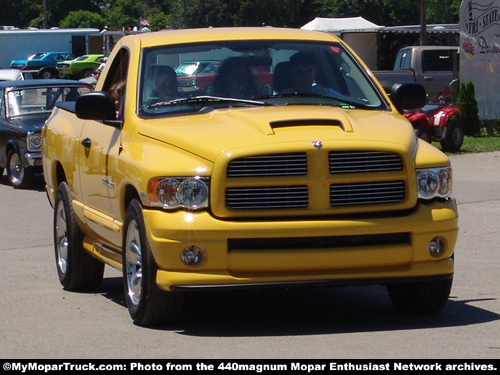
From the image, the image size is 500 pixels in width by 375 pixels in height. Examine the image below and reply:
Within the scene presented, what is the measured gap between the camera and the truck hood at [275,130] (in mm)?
6777

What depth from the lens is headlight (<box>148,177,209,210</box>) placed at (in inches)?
265

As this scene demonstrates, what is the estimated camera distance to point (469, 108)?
24.7 meters

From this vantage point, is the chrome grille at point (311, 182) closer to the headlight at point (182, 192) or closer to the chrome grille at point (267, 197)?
the chrome grille at point (267, 197)

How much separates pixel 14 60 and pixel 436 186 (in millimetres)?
71590

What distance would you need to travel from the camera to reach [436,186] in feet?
23.1

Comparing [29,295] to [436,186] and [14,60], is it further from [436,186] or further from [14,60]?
[14,60]

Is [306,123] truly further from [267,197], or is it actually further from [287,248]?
[287,248]

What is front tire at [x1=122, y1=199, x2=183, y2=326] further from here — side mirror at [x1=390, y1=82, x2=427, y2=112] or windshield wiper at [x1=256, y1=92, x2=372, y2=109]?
side mirror at [x1=390, y1=82, x2=427, y2=112]

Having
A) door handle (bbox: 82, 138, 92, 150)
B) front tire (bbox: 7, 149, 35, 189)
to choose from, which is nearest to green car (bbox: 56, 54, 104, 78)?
front tire (bbox: 7, 149, 35, 189)

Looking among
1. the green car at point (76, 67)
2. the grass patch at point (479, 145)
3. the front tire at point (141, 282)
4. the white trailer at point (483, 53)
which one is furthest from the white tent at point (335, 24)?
the front tire at point (141, 282)

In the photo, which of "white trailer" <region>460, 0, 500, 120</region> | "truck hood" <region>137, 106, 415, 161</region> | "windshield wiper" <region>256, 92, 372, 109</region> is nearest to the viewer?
"truck hood" <region>137, 106, 415, 161</region>

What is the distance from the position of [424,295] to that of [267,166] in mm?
1507

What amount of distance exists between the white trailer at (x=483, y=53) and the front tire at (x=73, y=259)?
17.4m

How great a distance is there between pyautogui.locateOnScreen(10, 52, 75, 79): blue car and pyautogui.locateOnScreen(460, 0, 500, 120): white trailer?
4406cm
